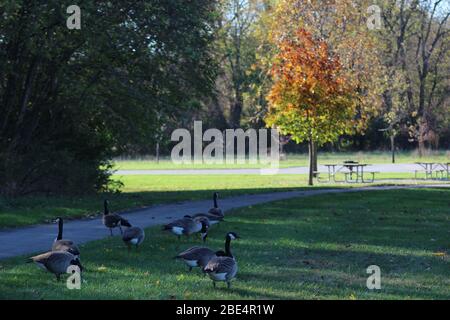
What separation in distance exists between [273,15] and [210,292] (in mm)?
33576

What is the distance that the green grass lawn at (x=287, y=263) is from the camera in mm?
10531

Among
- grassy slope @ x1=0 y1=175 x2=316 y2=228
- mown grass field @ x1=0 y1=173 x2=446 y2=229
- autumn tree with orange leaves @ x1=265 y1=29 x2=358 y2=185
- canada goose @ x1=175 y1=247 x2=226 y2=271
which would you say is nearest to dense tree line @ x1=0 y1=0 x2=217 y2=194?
mown grass field @ x1=0 y1=173 x2=446 y2=229

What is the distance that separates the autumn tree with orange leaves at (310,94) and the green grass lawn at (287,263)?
1282cm

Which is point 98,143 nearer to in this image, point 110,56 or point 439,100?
point 110,56

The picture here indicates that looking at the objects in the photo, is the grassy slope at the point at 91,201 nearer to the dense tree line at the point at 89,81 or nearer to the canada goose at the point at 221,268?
the dense tree line at the point at 89,81

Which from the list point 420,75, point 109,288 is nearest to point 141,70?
point 109,288

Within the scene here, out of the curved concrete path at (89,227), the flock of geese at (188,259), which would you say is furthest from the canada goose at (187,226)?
the curved concrete path at (89,227)

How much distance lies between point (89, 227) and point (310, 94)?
1724 cm

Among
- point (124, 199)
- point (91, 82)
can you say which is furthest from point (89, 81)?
point (124, 199)

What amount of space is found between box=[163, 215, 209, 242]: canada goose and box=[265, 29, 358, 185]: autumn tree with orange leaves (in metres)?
18.8

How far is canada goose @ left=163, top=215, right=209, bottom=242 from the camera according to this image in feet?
48.4

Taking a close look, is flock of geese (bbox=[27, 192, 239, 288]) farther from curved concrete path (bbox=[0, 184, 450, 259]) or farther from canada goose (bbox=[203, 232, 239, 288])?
curved concrete path (bbox=[0, 184, 450, 259])

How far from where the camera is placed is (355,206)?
2347 cm

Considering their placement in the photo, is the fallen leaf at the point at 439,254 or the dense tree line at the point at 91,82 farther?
the dense tree line at the point at 91,82
